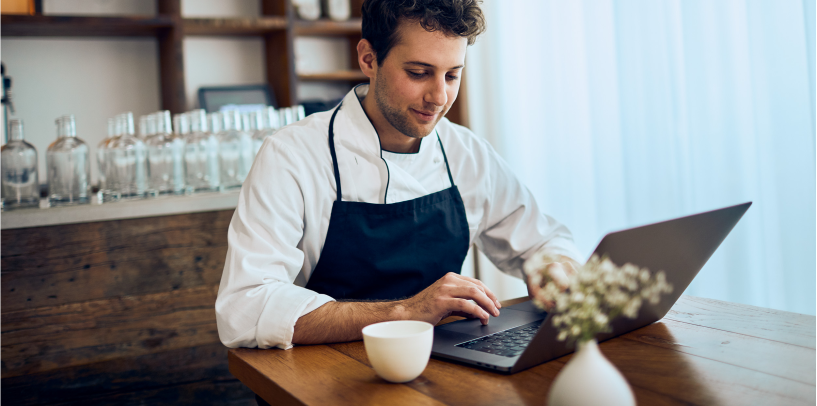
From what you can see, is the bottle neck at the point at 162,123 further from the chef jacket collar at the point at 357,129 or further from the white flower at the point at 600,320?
the white flower at the point at 600,320

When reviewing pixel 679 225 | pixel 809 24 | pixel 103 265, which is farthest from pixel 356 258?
pixel 809 24

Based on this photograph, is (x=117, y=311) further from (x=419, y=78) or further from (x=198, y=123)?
(x=419, y=78)

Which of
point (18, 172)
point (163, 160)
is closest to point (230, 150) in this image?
point (163, 160)

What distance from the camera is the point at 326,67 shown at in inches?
123

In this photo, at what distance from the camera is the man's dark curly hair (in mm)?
1279

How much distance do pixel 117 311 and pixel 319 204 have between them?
874 mm

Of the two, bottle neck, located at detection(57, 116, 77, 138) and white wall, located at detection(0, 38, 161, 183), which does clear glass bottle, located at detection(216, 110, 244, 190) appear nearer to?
bottle neck, located at detection(57, 116, 77, 138)

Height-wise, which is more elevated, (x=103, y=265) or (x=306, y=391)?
(x=103, y=265)

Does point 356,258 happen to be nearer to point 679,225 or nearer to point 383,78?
point 383,78

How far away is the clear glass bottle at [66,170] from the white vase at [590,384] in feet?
5.40

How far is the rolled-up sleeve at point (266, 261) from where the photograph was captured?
3.21 feet

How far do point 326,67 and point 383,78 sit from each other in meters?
1.85

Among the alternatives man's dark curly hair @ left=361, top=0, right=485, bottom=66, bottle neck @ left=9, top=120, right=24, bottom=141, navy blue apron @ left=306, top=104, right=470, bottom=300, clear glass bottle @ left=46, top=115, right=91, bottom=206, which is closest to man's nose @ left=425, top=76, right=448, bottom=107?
man's dark curly hair @ left=361, top=0, right=485, bottom=66

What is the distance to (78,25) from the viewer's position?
235cm
